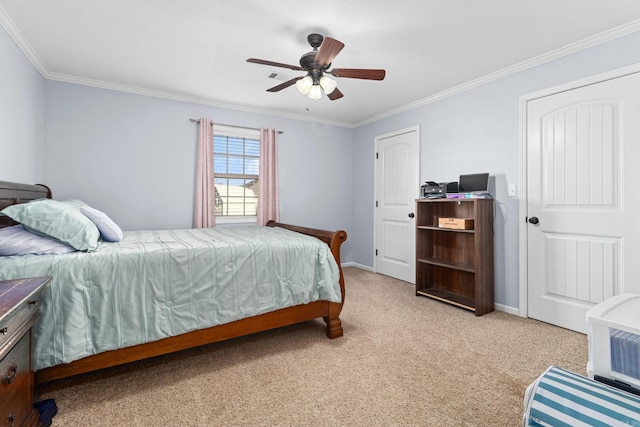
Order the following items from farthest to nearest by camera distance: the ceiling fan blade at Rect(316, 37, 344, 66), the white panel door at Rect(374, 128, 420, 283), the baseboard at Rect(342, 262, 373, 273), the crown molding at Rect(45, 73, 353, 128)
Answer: the baseboard at Rect(342, 262, 373, 273) < the white panel door at Rect(374, 128, 420, 283) < the crown molding at Rect(45, 73, 353, 128) < the ceiling fan blade at Rect(316, 37, 344, 66)

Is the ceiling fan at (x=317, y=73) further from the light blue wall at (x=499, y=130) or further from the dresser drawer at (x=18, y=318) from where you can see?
the dresser drawer at (x=18, y=318)

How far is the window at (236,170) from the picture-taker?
4.18 meters

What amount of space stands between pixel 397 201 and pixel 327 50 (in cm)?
269

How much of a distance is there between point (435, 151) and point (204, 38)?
2.78 m

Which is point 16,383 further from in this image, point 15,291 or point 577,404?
point 577,404

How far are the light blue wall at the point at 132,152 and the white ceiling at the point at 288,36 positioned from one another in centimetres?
26

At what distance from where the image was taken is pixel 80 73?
3.15 m

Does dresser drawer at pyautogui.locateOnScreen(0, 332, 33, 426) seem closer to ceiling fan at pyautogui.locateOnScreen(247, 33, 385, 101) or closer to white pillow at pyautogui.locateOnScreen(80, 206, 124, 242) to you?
white pillow at pyautogui.locateOnScreen(80, 206, 124, 242)

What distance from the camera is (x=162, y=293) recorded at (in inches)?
72.7

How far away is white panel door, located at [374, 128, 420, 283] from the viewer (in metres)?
4.09

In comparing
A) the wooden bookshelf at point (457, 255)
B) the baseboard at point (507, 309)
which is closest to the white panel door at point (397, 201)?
the wooden bookshelf at point (457, 255)

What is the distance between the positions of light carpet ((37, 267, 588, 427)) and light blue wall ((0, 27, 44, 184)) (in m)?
1.88

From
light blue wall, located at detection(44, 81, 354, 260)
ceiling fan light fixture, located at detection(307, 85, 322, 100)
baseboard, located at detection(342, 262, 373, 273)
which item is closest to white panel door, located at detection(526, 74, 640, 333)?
ceiling fan light fixture, located at detection(307, 85, 322, 100)

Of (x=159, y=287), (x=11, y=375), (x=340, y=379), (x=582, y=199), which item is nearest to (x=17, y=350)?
(x=11, y=375)
